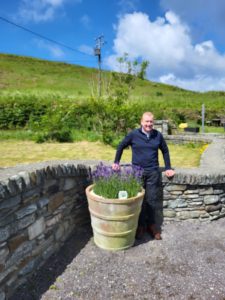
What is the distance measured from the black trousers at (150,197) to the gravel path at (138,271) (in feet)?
0.83

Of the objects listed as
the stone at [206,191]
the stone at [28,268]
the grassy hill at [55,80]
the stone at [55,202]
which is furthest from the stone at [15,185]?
the grassy hill at [55,80]

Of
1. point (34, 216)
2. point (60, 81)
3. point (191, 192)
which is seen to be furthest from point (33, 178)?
point (60, 81)

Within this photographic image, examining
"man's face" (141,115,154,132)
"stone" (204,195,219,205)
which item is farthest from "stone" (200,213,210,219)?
"man's face" (141,115,154,132)

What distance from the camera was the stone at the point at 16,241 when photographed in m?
2.69

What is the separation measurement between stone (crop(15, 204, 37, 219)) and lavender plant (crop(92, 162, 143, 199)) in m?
0.85

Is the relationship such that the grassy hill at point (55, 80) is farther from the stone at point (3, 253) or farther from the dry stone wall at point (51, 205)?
the stone at point (3, 253)

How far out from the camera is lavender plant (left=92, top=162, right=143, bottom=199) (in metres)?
3.49

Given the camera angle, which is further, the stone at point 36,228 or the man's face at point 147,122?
the man's face at point 147,122

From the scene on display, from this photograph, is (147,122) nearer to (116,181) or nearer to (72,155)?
(116,181)

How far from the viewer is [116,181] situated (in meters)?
3.56

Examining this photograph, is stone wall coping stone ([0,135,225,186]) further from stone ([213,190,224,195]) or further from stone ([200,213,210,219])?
stone ([200,213,210,219])

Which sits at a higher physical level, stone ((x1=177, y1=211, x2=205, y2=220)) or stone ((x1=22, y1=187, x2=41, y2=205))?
stone ((x1=22, y1=187, x2=41, y2=205))

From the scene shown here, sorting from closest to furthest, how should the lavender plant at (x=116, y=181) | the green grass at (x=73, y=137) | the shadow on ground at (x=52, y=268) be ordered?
1. the shadow on ground at (x=52, y=268)
2. the lavender plant at (x=116, y=181)
3. the green grass at (x=73, y=137)

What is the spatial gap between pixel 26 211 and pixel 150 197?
1808 mm
